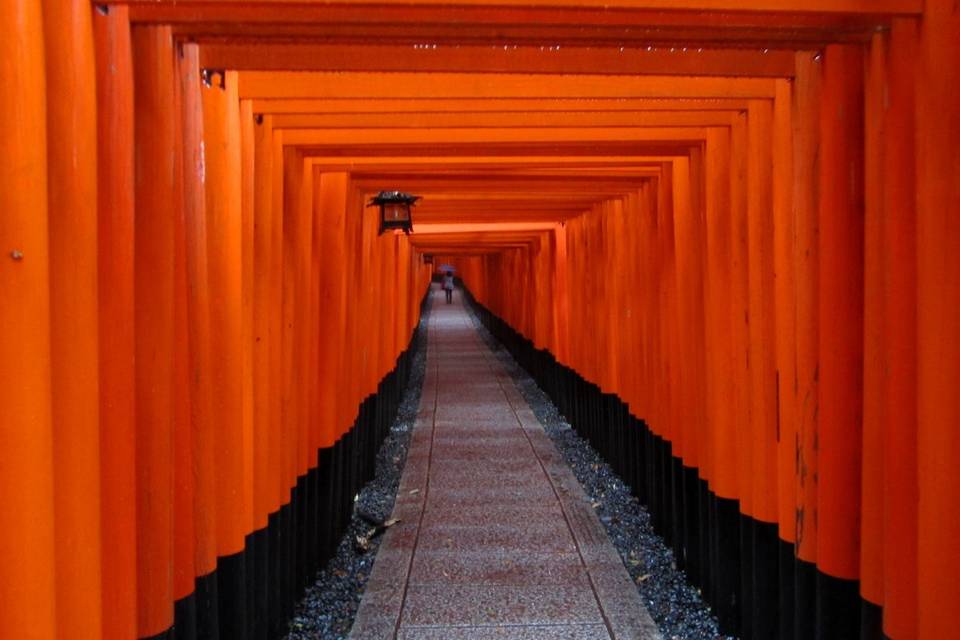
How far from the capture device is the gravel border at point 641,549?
6047 millimetres

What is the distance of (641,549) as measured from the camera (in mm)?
7754

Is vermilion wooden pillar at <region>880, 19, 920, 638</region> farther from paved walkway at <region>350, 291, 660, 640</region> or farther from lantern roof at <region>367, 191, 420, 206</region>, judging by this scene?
lantern roof at <region>367, 191, 420, 206</region>

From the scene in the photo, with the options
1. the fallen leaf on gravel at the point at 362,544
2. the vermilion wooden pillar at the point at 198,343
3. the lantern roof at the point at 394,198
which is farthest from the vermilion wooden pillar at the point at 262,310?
the lantern roof at the point at 394,198

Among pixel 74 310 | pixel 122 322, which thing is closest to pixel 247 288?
pixel 122 322

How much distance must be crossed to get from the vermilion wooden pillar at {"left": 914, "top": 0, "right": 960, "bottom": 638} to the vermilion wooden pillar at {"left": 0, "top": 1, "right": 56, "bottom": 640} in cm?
213

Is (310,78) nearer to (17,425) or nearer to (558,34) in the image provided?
(558,34)

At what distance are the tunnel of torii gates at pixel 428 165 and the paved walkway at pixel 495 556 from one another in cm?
63

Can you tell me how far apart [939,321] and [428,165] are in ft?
15.8

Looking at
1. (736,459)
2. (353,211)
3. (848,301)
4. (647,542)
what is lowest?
(647,542)

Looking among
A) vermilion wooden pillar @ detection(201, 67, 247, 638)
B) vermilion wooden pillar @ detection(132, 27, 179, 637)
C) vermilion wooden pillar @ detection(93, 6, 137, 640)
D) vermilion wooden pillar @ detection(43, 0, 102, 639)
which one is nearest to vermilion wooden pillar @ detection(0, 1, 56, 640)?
vermilion wooden pillar @ detection(43, 0, 102, 639)

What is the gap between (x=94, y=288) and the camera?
2400 millimetres

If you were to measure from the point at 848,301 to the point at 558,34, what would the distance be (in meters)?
1.31

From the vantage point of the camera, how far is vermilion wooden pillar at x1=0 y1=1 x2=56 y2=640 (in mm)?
2029

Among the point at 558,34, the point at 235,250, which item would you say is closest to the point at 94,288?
the point at 558,34
